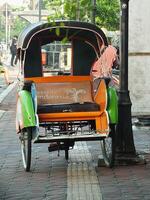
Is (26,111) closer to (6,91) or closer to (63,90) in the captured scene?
(63,90)

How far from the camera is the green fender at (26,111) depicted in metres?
7.93

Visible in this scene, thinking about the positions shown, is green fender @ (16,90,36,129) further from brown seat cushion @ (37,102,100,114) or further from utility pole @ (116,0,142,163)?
utility pole @ (116,0,142,163)

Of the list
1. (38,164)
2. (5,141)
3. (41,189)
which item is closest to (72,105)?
(38,164)

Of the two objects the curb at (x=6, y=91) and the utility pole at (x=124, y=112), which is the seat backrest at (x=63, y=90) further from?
the curb at (x=6, y=91)

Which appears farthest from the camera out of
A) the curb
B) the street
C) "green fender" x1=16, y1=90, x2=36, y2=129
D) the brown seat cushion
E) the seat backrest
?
the curb

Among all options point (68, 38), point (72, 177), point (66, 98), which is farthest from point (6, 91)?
point (72, 177)

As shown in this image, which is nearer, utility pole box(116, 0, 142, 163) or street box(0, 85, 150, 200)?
street box(0, 85, 150, 200)

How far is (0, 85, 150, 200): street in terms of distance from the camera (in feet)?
22.5

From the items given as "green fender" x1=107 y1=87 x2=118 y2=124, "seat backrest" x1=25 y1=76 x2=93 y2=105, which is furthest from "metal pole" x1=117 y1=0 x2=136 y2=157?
"seat backrest" x1=25 y1=76 x2=93 y2=105

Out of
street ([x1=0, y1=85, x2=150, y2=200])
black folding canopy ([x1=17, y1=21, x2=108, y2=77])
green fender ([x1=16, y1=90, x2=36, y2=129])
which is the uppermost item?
black folding canopy ([x1=17, y1=21, x2=108, y2=77])

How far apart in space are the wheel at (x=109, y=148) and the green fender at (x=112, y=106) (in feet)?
0.31

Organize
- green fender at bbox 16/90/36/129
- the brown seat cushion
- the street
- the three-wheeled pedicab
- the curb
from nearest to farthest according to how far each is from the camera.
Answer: the street, green fender at bbox 16/90/36/129, the three-wheeled pedicab, the brown seat cushion, the curb

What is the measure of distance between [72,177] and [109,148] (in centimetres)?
87

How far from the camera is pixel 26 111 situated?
797cm
